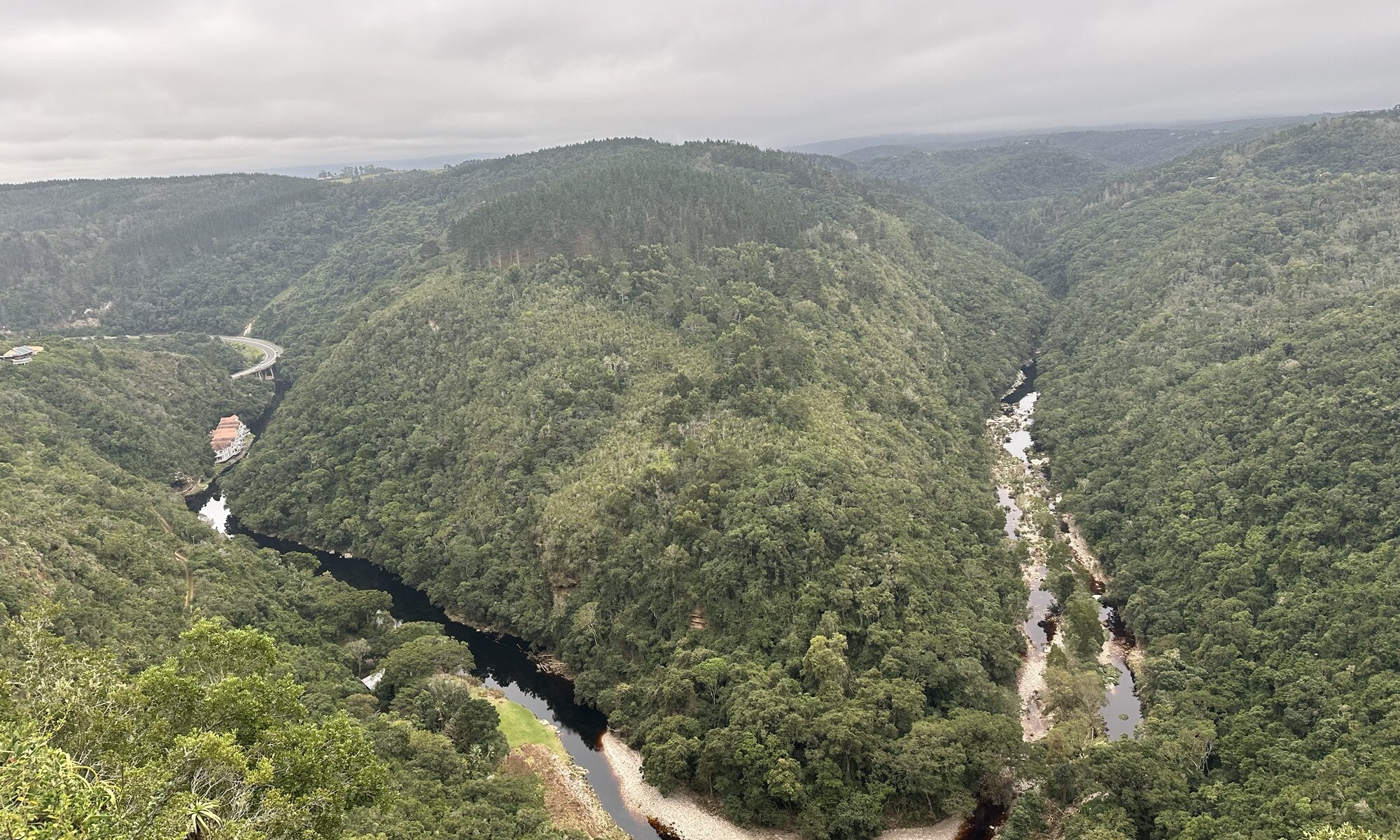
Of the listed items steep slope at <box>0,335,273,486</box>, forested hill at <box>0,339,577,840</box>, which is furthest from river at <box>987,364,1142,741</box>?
steep slope at <box>0,335,273,486</box>

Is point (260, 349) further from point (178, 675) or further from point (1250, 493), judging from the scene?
point (1250, 493)

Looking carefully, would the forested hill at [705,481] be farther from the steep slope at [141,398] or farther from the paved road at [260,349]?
the paved road at [260,349]

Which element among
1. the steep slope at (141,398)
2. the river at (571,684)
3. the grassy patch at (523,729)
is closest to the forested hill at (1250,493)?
the river at (571,684)

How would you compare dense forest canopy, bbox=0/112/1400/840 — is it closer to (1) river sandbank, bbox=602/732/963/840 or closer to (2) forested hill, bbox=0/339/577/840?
(2) forested hill, bbox=0/339/577/840

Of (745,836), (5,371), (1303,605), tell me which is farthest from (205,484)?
(1303,605)

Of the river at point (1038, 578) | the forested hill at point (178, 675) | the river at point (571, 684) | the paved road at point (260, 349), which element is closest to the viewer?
the forested hill at point (178, 675)

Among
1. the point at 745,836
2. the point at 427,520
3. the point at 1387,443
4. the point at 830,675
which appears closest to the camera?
the point at 745,836

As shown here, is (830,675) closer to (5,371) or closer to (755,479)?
(755,479)

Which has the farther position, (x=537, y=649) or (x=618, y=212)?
(x=618, y=212)
